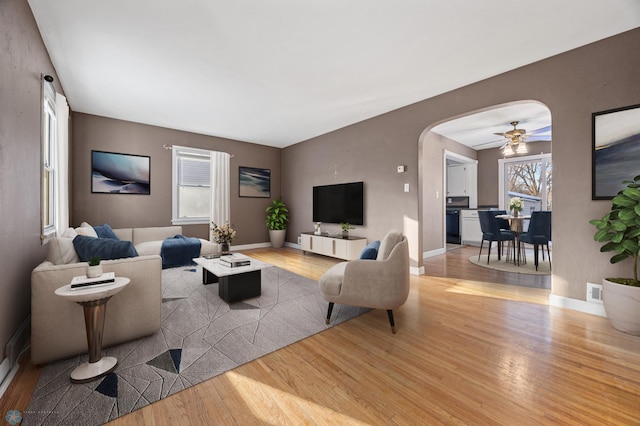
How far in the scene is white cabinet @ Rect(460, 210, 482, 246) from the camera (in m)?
6.78

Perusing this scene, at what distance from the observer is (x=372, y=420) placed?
1341 millimetres

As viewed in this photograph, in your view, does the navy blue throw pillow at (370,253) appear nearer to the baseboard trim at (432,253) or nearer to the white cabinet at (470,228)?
the baseboard trim at (432,253)

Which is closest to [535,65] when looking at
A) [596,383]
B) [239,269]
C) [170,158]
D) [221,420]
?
[596,383]

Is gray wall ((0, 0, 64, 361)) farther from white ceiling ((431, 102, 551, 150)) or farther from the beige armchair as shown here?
white ceiling ((431, 102, 551, 150))

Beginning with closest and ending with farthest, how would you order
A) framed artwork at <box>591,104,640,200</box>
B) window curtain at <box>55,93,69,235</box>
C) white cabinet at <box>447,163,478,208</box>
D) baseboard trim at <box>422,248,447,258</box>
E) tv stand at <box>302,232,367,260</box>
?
framed artwork at <box>591,104,640,200</box> < window curtain at <box>55,93,69,235</box> < tv stand at <box>302,232,367,260</box> < baseboard trim at <box>422,248,447,258</box> < white cabinet at <box>447,163,478,208</box>

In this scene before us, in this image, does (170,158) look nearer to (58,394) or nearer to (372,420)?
(58,394)

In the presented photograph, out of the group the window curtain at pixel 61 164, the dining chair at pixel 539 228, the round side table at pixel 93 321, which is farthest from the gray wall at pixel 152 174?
the dining chair at pixel 539 228

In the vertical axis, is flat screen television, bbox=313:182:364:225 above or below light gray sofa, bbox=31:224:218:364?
above

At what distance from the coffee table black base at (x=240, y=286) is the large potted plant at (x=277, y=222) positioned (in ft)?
12.1

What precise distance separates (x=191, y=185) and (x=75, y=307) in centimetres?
435

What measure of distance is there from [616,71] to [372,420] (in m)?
3.69

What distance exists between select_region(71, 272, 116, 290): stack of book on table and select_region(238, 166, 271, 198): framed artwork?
4863 mm

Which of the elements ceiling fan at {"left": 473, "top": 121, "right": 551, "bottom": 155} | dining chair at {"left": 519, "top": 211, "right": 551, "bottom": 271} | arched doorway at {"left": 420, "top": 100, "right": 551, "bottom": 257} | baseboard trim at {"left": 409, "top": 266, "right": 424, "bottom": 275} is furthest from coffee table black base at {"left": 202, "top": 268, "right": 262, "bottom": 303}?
ceiling fan at {"left": 473, "top": 121, "right": 551, "bottom": 155}

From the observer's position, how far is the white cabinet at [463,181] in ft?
23.8
